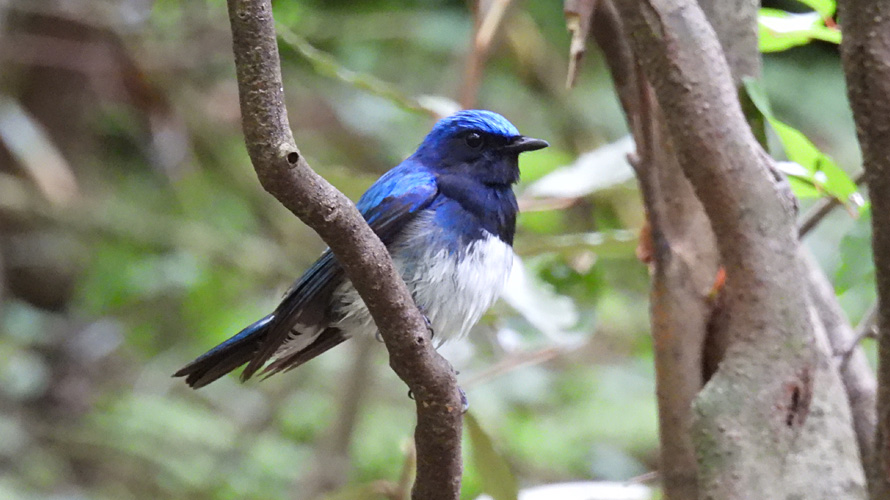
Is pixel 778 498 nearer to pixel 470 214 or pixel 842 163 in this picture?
pixel 470 214

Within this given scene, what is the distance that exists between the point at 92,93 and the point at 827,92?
455 centimetres

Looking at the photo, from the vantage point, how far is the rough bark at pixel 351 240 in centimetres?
137

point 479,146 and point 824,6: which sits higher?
point 479,146

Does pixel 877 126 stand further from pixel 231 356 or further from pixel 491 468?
pixel 231 356

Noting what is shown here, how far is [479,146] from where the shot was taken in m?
2.79

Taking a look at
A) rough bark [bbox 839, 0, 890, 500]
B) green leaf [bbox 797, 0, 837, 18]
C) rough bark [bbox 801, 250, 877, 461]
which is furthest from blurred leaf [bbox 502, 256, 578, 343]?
rough bark [bbox 839, 0, 890, 500]

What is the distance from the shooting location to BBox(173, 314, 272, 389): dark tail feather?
2.38 meters

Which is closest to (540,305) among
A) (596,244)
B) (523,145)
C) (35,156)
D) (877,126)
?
(596,244)

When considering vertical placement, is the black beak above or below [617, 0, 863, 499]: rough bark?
above

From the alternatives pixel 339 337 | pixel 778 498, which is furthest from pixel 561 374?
pixel 778 498

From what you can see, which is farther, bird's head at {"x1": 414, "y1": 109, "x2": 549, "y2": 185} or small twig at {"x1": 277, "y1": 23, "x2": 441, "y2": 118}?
bird's head at {"x1": 414, "y1": 109, "x2": 549, "y2": 185}

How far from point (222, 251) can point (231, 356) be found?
2.78 metres

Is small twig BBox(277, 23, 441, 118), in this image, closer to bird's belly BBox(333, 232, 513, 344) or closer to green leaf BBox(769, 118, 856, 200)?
bird's belly BBox(333, 232, 513, 344)

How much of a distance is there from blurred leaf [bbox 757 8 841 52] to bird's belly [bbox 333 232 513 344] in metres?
0.85
